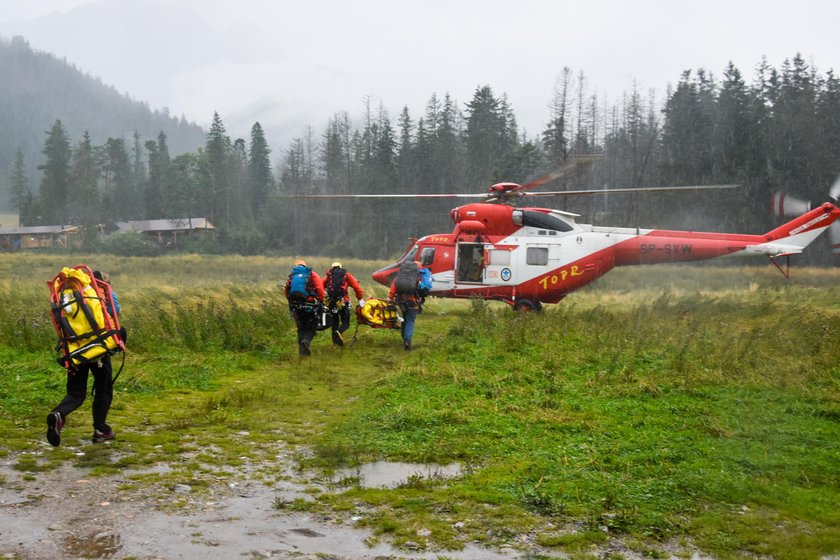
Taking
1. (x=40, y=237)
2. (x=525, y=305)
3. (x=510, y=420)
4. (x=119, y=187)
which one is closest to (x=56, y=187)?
(x=119, y=187)

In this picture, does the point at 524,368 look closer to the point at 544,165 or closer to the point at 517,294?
the point at 517,294

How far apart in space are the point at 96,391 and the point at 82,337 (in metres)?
0.60

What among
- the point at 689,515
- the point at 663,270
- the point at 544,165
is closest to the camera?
the point at 689,515

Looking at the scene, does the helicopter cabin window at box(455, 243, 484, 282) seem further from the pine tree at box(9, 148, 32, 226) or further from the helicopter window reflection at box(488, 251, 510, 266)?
the pine tree at box(9, 148, 32, 226)

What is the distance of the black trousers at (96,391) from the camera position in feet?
21.7

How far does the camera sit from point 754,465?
5898mm

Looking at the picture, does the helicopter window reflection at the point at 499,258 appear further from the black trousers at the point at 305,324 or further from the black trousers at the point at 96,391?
the black trousers at the point at 96,391

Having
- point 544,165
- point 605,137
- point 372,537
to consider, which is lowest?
point 372,537

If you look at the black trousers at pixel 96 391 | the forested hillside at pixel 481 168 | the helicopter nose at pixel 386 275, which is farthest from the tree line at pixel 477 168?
the black trousers at pixel 96 391

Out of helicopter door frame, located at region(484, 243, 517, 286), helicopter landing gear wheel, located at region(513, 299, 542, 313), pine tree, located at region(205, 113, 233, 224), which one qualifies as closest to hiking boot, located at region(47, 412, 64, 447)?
helicopter door frame, located at region(484, 243, 517, 286)

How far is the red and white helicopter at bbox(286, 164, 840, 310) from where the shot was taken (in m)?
16.8

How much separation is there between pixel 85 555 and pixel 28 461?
7.55 ft

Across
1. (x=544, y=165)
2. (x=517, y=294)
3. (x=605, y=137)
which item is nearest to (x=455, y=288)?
(x=517, y=294)

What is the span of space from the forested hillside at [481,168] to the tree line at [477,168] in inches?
5.0
